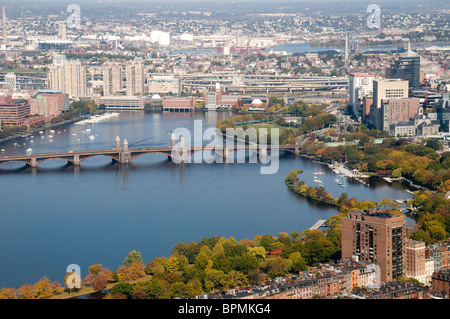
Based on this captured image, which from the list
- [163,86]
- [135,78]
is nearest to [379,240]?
[135,78]

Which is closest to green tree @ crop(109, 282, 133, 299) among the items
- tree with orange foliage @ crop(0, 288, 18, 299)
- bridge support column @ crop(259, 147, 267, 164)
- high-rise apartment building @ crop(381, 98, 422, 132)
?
tree with orange foliage @ crop(0, 288, 18, 299)

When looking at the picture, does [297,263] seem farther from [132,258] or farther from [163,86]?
[163,86]

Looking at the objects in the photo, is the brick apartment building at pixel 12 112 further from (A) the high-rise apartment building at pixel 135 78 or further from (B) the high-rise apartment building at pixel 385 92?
(B) the high-rise apartment building at pixel 385 92

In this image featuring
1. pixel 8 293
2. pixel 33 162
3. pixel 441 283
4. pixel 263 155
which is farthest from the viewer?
pixel 263 155
